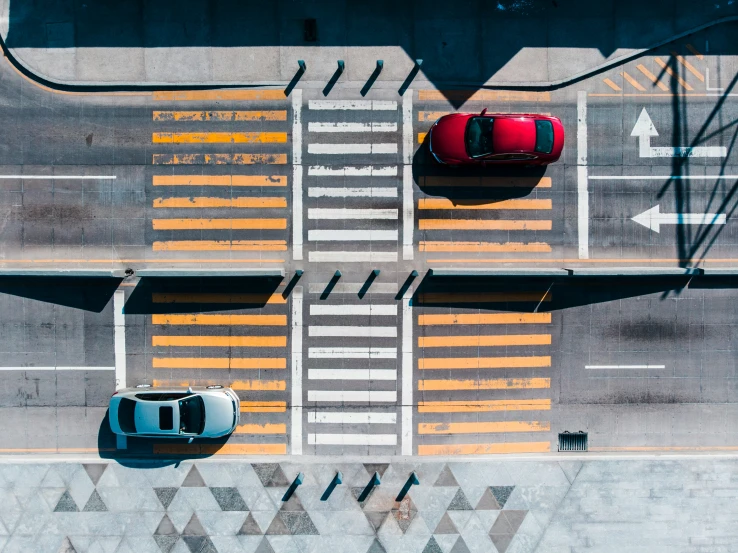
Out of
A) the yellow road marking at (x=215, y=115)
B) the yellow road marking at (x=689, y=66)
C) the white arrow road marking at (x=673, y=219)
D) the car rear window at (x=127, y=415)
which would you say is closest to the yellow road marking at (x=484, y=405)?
the white arrow road marking at (x=673, y=219)

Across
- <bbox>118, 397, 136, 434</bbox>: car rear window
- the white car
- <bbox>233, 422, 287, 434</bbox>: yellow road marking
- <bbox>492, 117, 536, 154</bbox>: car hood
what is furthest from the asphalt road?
<bbox>492, 117, 536, 154</bbox>: car hood

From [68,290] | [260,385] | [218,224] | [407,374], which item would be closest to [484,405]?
[407,374]

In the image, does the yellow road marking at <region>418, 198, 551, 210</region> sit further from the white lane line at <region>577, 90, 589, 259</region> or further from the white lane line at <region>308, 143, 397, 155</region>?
the white lane line at <region>308, 143, 397, 155</region>

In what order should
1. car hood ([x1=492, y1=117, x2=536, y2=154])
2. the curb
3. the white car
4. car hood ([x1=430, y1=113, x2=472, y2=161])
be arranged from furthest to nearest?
the curb, car hood ([x1=430, y1=113, x2=472, y2=161]), the white car, car hood ([x1=492, y1=117, x2=536, y2=154])

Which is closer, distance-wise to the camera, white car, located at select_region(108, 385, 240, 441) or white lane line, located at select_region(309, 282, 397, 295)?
white car, located at select_region(108, 385, 240, 441)

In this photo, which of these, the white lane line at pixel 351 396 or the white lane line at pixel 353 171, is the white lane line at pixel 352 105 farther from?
the white lane line at pixel 351 396

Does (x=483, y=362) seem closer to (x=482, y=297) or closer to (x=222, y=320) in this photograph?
(x=482, y=297)
